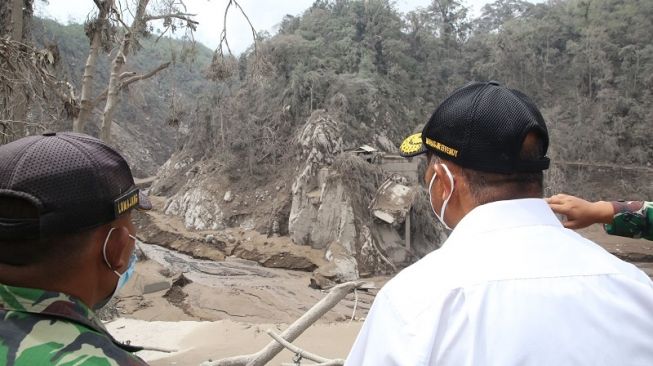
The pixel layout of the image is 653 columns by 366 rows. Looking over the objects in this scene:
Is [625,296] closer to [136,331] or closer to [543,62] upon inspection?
[136,331]

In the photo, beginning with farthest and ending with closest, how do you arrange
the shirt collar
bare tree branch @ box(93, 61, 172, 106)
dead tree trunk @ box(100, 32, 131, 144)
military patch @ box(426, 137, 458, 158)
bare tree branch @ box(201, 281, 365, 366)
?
bare tree branch @ box(93, 61, 172, 106) → dead tree trunk @ box(100, 32, 131, 144) → bare tree branch @ box(201, 281, 365, 366) → military patch @ box(426, 137, 458, 158) → the shirt collar

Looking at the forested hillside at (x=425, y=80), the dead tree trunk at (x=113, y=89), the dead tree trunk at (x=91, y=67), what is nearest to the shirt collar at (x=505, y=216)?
the dead tree trunk at (x=91, y=67)

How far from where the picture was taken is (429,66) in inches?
1267

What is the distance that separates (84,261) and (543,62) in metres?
36.0

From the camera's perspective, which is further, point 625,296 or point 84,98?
point 84,98

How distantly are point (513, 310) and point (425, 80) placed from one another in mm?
32151

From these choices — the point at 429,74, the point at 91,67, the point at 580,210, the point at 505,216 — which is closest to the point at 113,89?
the point at 91,67

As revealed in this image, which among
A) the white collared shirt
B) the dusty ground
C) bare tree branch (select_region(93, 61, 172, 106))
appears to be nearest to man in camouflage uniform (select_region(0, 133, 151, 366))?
the white collared shirt

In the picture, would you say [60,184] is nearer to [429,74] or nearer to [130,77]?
[130,77]

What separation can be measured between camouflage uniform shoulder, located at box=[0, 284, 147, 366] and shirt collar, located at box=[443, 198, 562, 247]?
824 mm

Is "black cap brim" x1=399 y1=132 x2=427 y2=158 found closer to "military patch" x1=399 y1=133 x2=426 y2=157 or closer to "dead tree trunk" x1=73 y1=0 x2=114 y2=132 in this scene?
"military patch" x1=399 y1=133 x2=426 y2=157

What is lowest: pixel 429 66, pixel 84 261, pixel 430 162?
pixel 84 261

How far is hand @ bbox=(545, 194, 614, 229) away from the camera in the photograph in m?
1.91

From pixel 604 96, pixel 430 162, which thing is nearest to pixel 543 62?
pixel 604 96
